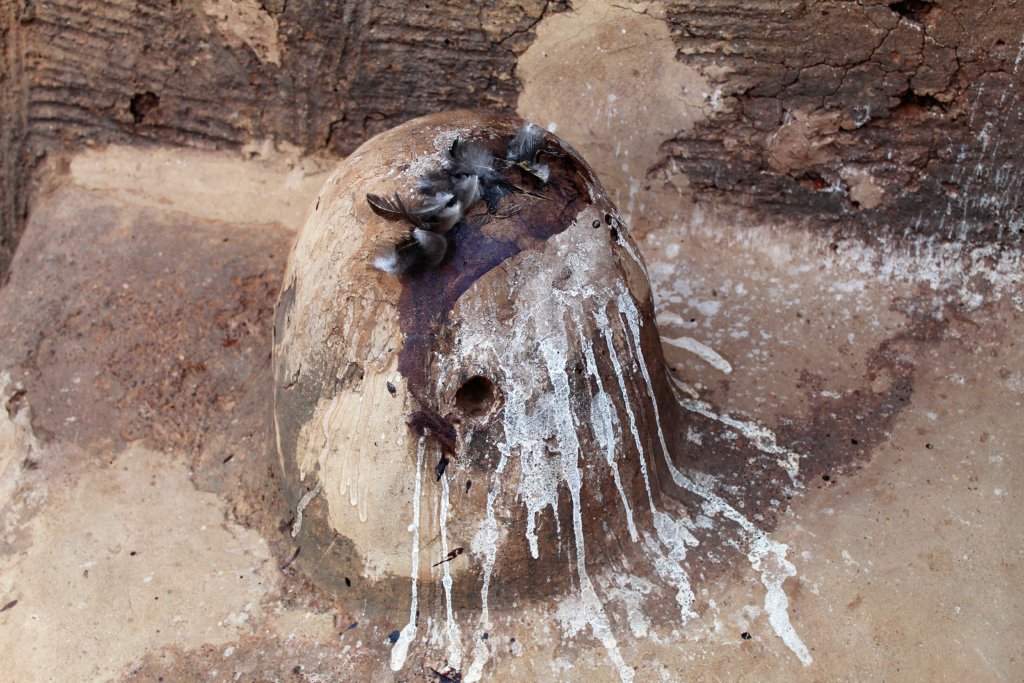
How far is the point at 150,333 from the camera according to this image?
3482 mm

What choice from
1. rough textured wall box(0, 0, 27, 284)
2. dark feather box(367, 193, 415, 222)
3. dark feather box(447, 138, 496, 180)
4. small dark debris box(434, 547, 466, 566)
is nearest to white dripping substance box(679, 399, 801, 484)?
small dark debris box(434, 547, 466, 566)

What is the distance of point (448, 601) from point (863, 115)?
224 centimetres

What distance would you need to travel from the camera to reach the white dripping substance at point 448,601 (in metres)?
2.53

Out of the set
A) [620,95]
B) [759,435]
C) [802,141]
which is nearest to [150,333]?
[620,95]

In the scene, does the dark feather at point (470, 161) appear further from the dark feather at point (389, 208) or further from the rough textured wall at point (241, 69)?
the rough textured wall at point (241, 69)

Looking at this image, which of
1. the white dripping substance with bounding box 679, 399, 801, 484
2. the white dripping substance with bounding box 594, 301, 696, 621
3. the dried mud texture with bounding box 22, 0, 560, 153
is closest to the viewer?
the white dripping substance with bounding box 594, 301, 696, 621

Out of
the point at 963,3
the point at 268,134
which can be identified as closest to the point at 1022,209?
the point at 963,3

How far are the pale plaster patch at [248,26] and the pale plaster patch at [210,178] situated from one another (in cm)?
38

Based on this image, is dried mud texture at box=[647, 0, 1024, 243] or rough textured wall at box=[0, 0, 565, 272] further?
rough textured wall at box=[0, 0, 565, 272]

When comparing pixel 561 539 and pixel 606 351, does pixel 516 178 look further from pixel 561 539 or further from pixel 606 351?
pixel 561 539

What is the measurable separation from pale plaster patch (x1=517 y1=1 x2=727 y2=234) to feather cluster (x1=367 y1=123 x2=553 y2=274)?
108 centimetres

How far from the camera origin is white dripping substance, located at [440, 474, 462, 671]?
2525 mm

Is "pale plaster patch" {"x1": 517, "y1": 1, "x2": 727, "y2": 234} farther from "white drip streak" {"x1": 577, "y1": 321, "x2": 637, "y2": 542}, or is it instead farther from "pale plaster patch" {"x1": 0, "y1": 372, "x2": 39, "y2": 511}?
"pale plaster patch" {"x1": 0, "y1": 372, "x2": 39, "y2": 511}

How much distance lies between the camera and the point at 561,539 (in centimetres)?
262
